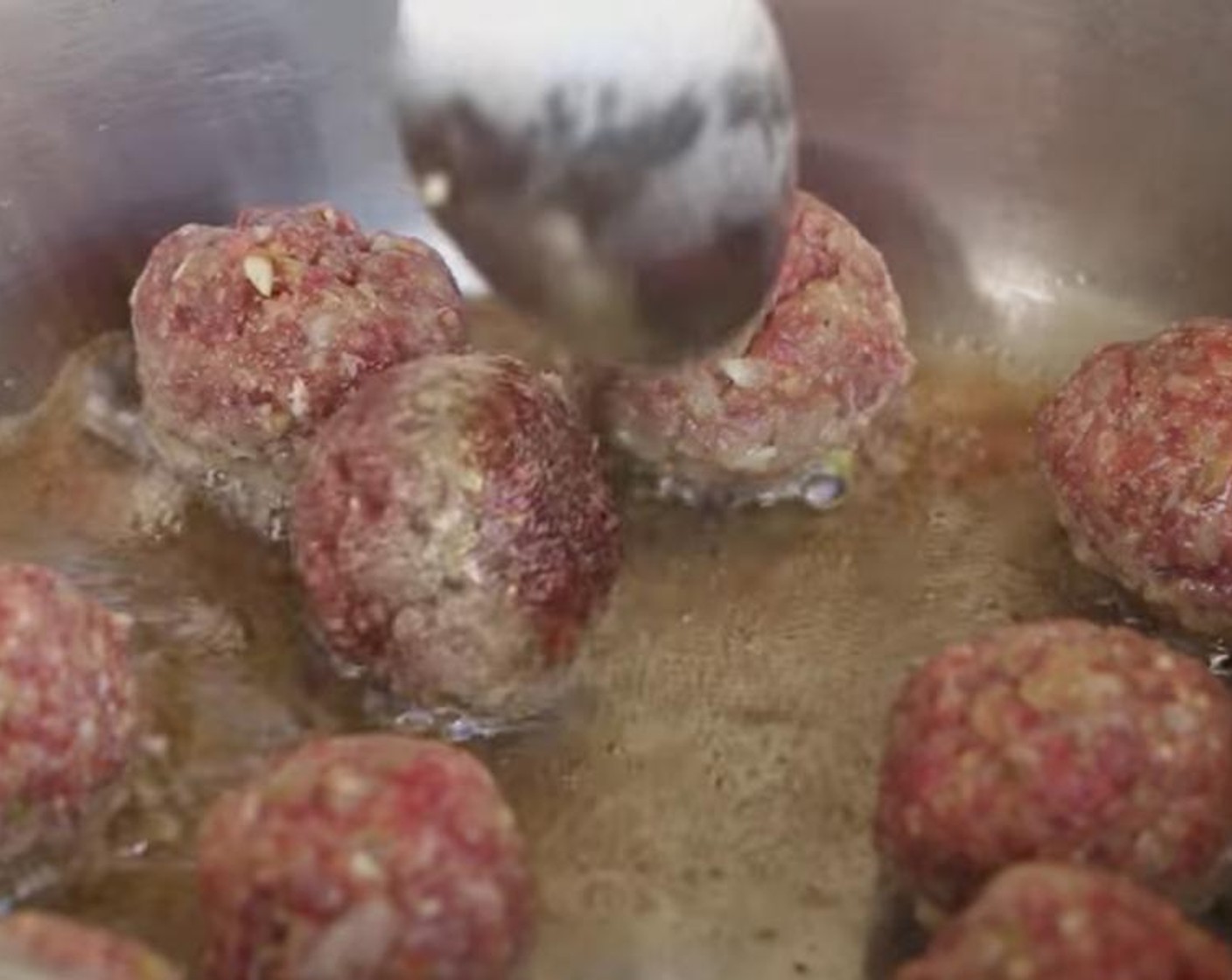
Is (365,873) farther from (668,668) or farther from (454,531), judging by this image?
(668,668)

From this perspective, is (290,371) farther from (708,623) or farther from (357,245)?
(708,623)

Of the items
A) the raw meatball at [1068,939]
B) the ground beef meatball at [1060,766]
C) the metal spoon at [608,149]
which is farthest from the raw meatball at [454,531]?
the raw meatball at [1068,939]

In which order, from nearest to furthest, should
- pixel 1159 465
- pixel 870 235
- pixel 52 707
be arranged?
1. pixel 52 707
2. pixel 1159 465
3. pixel 870 235

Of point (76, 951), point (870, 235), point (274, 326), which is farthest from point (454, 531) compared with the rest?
point (870, 235)

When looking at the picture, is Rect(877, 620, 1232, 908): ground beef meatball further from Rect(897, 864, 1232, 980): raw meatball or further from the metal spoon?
the metal spoon

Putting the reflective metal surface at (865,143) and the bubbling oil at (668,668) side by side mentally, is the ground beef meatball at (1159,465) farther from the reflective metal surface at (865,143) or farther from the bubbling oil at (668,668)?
the reflective metal surface at (865,143)

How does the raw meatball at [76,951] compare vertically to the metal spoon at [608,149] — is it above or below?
below

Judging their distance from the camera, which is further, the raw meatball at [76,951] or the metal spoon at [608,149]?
the metal spoon at [608,149]
